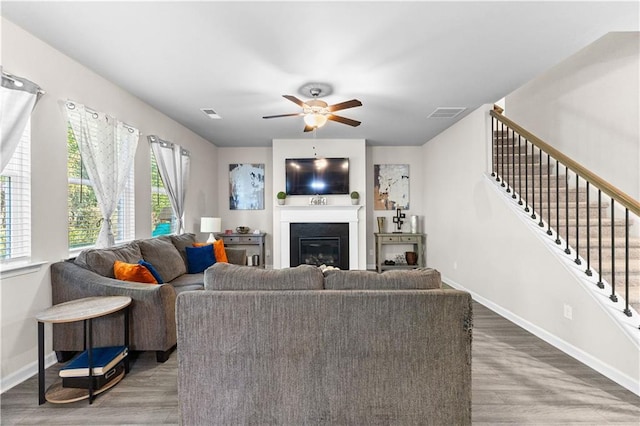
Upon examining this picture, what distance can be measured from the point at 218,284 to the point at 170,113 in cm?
352

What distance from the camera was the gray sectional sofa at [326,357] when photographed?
1.70 m

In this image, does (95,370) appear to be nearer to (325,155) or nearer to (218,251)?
(218,251)

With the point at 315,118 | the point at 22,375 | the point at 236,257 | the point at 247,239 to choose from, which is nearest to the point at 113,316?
the point at 22,375

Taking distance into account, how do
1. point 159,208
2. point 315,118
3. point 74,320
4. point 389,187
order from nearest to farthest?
point 74,320
point 315,118
point 159,208
point 389,187

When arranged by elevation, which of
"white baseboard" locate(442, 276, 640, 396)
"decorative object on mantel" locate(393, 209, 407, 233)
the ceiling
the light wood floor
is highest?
the ceiling

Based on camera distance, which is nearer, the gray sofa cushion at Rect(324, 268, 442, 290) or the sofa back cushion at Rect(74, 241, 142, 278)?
the gray sofa cushion at Rect(324, 268, 442, 290)

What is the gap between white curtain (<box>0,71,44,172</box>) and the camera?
2.17 m

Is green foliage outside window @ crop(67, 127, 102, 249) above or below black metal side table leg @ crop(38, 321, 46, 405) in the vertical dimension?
above

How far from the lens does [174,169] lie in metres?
4.60

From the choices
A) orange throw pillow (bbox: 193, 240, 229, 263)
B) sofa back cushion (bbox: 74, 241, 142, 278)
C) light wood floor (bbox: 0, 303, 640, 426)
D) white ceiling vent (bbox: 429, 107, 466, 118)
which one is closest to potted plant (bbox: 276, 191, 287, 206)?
orange throw pillow (bbox: 193, 240, 229, 263)

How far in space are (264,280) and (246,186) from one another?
5.18 metres

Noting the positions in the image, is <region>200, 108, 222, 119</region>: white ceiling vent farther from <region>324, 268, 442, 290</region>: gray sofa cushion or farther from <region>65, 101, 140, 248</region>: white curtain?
<region>324, 268, 442, 290</region>: gray sofa cushion

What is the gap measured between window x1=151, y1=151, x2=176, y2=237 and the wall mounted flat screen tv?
2.16 metres

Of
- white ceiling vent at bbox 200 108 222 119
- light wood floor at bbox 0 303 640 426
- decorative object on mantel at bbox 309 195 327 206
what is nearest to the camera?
light wood floor at bbox 0 303 640 426
